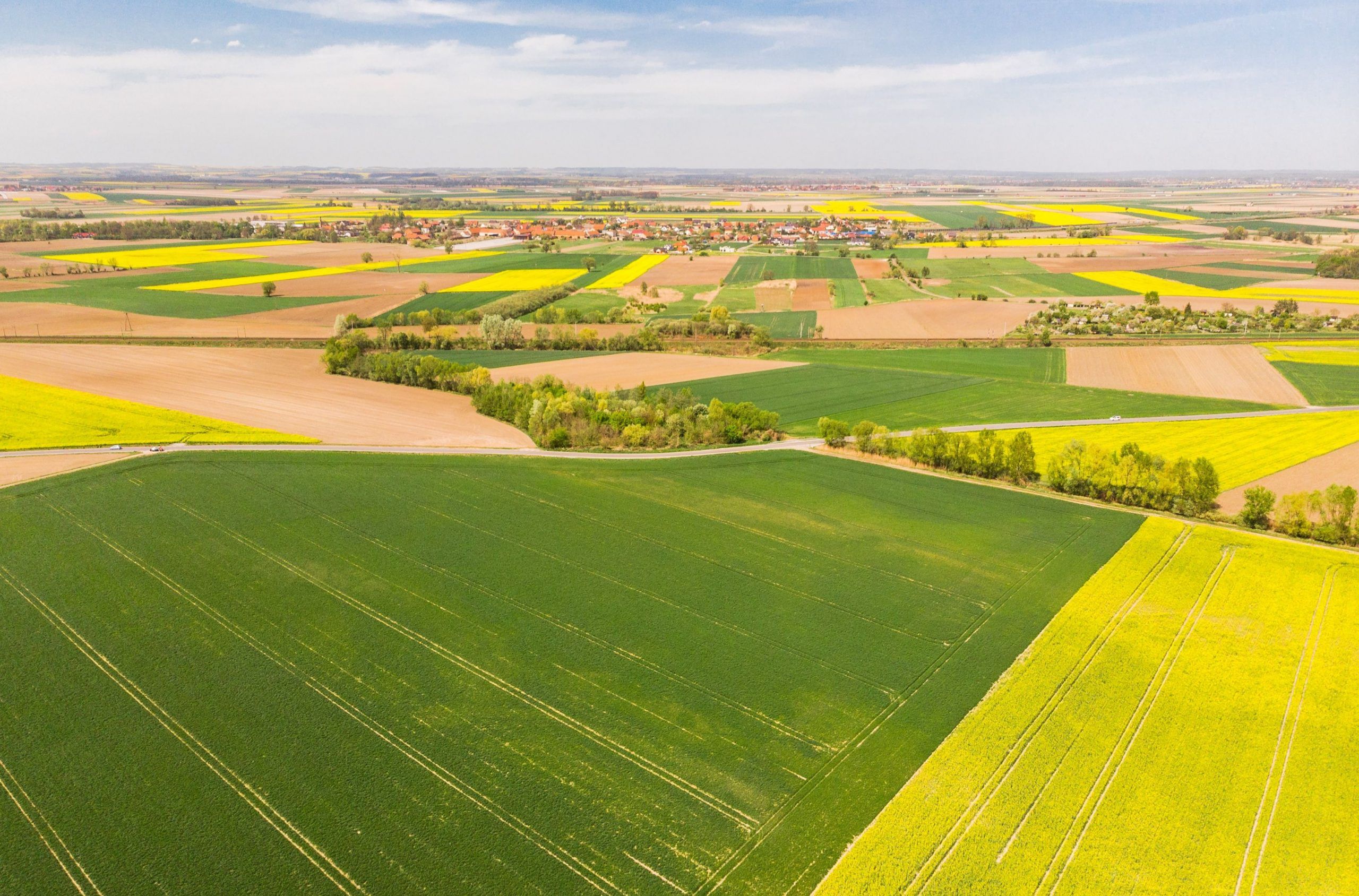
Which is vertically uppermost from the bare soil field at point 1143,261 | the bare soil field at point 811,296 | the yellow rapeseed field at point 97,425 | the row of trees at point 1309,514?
the bare soil field at point 1143,261

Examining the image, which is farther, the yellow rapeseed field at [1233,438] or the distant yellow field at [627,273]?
the distant yellow field at [627,273]

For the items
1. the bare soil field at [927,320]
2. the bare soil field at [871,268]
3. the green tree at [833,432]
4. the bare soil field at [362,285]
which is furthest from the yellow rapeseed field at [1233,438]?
the bare soil field at [362,285]

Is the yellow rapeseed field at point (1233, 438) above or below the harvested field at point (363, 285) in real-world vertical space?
below

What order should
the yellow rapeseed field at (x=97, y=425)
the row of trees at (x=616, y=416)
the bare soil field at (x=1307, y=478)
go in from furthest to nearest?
the row of trees at (x=616, y=416) → the yellow rapeseed field at (x=97, y=425) → the bare soil field at (x=1307, y=478)

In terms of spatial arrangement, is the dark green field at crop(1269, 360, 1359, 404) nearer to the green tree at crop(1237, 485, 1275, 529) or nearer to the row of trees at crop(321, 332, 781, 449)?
the green tree at crop(1237, 485, 1275, 529)

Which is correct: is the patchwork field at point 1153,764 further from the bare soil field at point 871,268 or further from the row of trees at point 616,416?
the bare soil field at point 871,268

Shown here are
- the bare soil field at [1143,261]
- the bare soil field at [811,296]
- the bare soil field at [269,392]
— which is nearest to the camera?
the bare soil field at [269,392]

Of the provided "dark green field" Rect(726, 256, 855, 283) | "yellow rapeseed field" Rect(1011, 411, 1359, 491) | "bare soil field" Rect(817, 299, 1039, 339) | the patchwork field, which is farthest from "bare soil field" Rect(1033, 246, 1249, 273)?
the patchwork field
